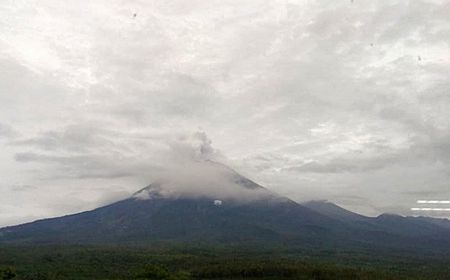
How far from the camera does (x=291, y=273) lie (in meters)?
184

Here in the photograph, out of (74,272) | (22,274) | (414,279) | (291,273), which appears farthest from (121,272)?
(414,279)

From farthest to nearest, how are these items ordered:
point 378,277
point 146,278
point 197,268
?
point 197,268
point 378,277
point 146,278

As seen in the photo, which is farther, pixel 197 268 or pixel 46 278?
pixel 197 268

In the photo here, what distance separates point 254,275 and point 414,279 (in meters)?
56.6

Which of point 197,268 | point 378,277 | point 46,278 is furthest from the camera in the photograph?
point 197,268

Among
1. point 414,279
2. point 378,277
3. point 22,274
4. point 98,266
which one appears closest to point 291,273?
point 378,277

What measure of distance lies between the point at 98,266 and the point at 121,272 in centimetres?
2205

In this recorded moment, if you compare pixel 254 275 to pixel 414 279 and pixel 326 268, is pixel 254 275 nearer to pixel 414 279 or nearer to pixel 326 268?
pixel 326 268

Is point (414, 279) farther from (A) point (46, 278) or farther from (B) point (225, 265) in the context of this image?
(A) point (46, 278)

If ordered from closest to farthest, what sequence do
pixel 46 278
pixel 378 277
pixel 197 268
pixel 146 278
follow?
pixel 146 278, pixel 46 278, pixel 378 277, pixel 197 268

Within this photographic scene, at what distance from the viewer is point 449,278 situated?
194 meters

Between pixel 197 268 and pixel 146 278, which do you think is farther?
pixel 197 268

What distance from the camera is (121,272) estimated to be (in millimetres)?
181000

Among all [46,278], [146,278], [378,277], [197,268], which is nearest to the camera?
[146,278]
